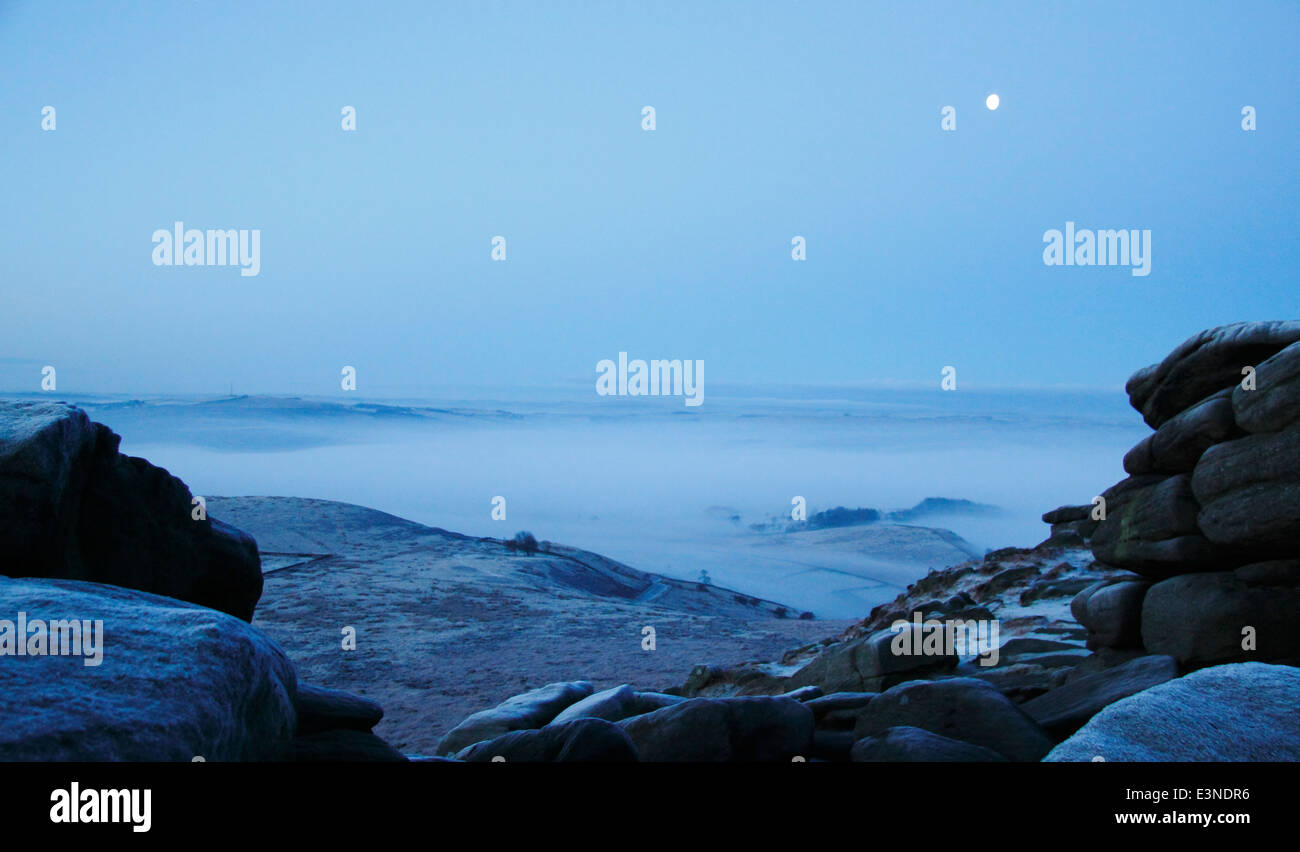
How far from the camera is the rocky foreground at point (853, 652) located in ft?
13.6

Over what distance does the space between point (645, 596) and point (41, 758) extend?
22.7 metres

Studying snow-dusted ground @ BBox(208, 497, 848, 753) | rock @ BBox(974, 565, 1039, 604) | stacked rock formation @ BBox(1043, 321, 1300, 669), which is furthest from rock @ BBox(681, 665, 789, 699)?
stacked rock formation @ BBox(1043, 321, 1300, 669)

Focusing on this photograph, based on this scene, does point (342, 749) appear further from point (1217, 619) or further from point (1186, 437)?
point (1186, 437)

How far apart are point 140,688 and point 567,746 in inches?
105

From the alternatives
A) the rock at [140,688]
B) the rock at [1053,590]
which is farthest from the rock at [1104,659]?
the rock at [140,688]

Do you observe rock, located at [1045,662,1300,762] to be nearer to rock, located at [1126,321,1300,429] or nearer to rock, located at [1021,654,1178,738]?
rock, located at [1021,654,1178,738]

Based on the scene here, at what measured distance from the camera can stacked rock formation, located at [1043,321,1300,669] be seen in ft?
23.0

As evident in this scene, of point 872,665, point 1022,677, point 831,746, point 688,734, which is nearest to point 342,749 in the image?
point 688,734

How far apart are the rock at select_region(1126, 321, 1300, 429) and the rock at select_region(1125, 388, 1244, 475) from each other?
19 centimetres
